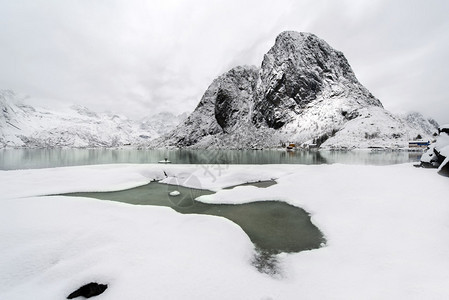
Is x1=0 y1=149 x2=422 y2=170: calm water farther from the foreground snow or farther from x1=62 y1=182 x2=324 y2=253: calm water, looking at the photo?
the foreground snow

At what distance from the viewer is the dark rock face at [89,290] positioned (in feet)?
22.1

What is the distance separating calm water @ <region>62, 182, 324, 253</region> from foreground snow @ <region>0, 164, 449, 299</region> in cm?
96

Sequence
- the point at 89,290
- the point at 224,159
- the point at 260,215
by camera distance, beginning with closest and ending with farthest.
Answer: the point at 89,290, the point at 260,215, the point at 224,159

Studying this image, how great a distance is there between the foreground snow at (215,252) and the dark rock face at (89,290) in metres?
0.18

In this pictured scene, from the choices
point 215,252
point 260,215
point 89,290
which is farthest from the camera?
point 260,215

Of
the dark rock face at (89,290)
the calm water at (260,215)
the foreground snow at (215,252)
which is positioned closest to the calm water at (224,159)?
the calm water at (260,215)

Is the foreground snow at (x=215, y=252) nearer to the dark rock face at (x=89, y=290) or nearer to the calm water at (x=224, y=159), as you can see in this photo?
the dark rock face at (x=89, y=290)

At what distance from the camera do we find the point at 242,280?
7.52 metres

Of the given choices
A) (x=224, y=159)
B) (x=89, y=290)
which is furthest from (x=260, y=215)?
(x=224, y=159)

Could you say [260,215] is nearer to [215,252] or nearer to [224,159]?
[215,252]

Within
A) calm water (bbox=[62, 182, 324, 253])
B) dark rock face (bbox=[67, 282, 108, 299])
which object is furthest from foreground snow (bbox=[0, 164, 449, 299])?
calm water (bbox=[62, 182, 324, 253])

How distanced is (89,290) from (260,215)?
12.4m

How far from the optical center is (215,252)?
9.54 metres

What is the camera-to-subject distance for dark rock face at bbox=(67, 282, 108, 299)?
6735 mm
